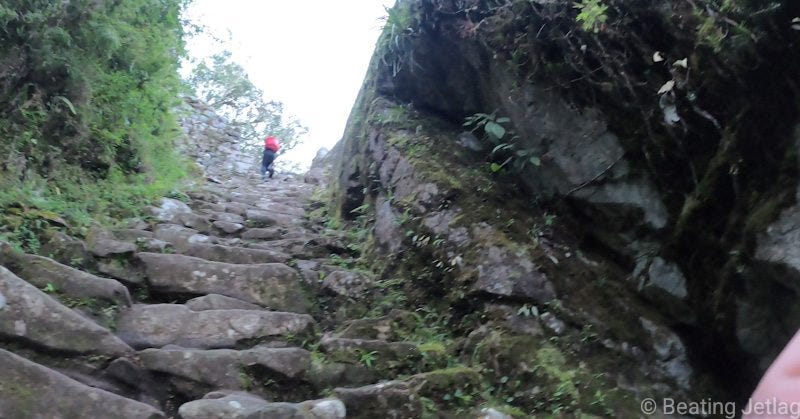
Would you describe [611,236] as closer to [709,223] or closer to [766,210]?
[709,223]

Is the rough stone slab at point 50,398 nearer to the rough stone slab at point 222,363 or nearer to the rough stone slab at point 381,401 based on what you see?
the rough stone slab at point 222,363

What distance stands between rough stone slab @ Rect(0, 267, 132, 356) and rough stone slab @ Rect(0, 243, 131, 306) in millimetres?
320

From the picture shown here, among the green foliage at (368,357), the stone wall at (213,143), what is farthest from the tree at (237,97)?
the green foliage at (368,357)

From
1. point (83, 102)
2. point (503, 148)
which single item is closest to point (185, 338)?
point (83, 102)

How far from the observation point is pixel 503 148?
17.9 ft

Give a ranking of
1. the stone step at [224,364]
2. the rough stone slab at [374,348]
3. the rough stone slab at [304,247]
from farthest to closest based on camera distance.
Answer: the rough stone slab at [304,247] < the rough stone slab at [374,348] < the stone step at [224,364]

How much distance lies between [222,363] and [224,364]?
0.01 m

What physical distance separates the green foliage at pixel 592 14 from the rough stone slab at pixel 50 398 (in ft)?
12.2

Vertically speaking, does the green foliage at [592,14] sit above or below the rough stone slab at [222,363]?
above

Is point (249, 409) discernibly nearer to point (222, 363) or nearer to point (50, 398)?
point (222, 363)

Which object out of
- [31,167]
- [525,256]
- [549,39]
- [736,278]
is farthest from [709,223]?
[31,167]

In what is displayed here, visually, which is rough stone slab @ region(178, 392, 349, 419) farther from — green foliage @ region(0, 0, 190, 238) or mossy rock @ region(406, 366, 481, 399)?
green foliage @ region(0, 0, 190, 238)

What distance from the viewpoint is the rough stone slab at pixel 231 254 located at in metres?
5.07

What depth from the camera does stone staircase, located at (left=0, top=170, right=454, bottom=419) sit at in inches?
110
